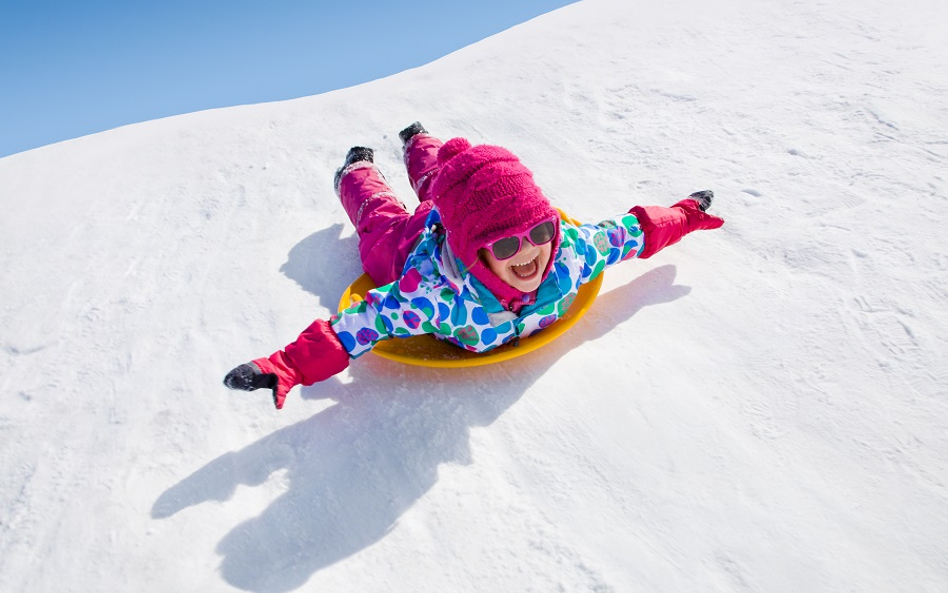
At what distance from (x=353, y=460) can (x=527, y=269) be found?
0.73 meters

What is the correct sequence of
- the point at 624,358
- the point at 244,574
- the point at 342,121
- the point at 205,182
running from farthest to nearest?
the point at 342,121 < the point at 205,182 < the point at 624,358 < the point at 244,574

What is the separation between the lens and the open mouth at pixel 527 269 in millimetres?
1932

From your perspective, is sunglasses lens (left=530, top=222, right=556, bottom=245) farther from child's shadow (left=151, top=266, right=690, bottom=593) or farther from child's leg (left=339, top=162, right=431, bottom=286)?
child's leg (left=339, top=162, right=431, bottom=286)

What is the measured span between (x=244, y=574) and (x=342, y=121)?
115 inches

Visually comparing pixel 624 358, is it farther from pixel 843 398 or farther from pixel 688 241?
pixel 688 241

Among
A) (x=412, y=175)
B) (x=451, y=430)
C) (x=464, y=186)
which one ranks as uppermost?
(x=464, y=186)

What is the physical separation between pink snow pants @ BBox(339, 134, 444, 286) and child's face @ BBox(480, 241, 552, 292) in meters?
0.55

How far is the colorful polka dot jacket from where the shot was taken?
6.48ft

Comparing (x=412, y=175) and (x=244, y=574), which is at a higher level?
(x=412, y=175)

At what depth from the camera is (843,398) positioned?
5.68 feet

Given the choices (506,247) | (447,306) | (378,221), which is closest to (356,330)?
(447,306)

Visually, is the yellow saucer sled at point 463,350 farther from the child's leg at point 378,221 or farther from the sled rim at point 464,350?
the child's leg at point 378,221

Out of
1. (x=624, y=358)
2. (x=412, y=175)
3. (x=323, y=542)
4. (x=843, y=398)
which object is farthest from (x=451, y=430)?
(x=412, y=175)

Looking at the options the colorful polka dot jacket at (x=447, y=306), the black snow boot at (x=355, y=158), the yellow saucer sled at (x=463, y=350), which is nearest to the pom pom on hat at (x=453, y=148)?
the colorful polka dot jacket at (x=447, y=306)
